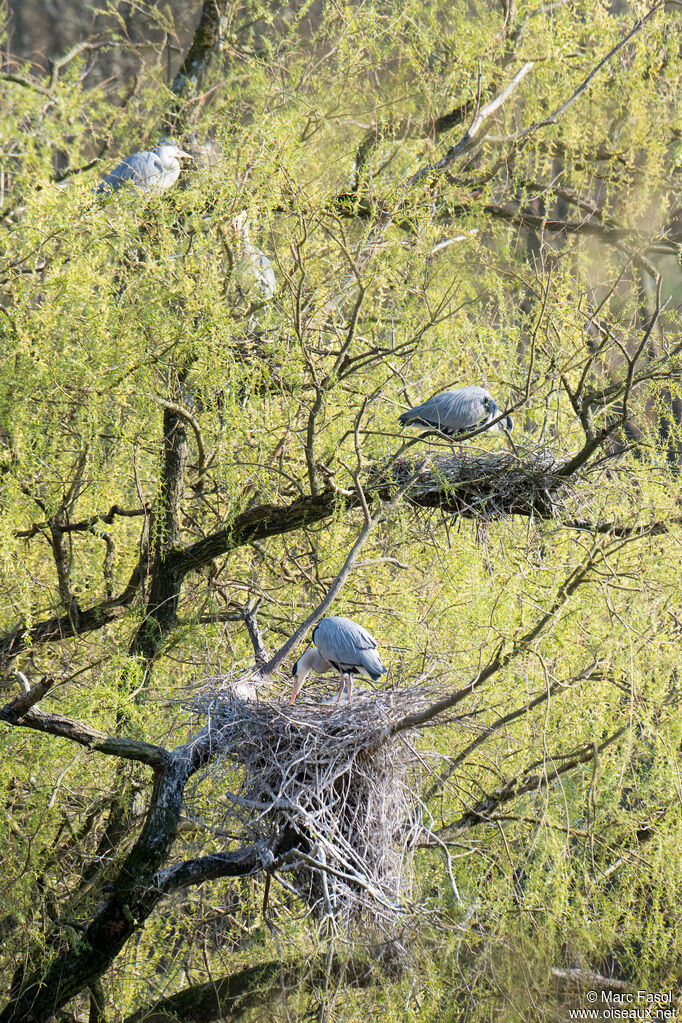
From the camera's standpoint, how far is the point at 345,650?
3557 mm

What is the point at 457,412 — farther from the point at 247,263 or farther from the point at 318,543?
the point at 247,263

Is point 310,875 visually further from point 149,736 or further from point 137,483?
point 137,483

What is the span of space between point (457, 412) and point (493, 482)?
36cm

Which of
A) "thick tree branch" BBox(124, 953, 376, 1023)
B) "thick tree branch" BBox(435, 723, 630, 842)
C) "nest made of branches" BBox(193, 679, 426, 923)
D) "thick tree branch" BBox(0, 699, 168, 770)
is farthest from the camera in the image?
"thick tree branch" BBox(435, 723, 630, 842)

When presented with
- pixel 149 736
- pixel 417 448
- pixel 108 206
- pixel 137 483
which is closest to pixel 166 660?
pixel 149 736

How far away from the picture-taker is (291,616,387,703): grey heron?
3.53m

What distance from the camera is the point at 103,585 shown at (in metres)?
5.35

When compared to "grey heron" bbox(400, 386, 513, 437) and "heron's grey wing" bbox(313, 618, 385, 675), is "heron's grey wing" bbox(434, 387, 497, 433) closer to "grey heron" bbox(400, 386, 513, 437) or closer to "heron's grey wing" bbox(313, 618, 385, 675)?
"grey heron" bbox(400, 386, 513, 437)

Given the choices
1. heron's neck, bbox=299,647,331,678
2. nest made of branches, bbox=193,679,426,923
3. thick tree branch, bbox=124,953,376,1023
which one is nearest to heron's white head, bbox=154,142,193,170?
heron's neck, bbox=299,647,331,678

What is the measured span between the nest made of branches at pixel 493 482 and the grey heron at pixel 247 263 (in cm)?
120

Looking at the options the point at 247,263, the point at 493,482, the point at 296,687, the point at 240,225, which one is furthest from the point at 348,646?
the point at 240,225

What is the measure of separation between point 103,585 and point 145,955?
1915 millimetres

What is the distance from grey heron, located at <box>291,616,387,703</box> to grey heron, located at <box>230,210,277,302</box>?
175cm

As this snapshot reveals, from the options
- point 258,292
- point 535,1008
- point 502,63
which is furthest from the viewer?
point 502,63
